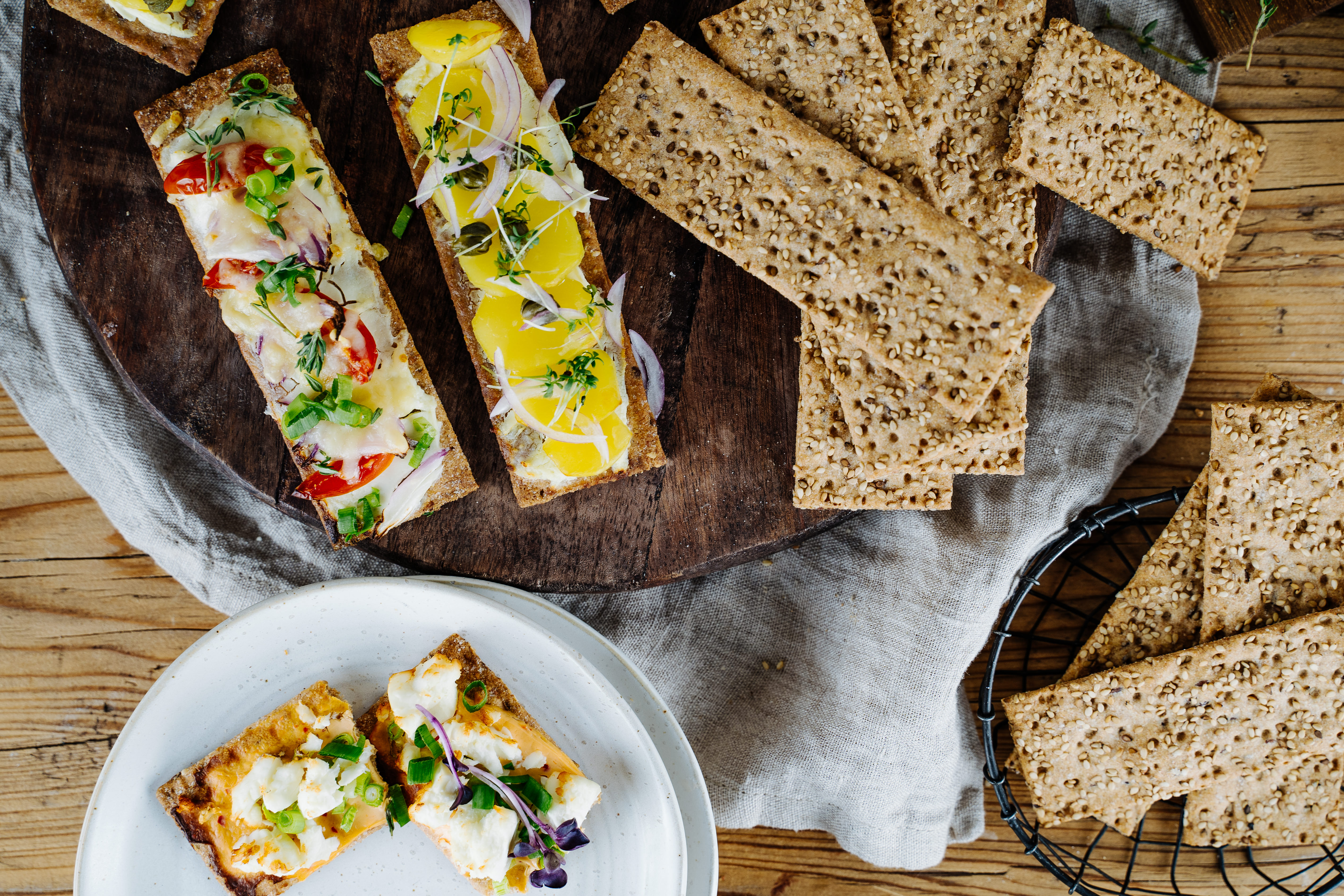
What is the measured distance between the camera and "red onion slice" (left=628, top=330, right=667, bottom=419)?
3.02m

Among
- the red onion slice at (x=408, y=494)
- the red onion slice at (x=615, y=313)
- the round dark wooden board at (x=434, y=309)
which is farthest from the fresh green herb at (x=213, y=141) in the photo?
the red onion slice at (x=615, y=313)

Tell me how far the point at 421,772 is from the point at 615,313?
1.58 m

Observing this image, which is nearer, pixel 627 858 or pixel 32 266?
pixel 627 858

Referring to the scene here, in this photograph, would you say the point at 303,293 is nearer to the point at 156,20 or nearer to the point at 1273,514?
the point at 156,20

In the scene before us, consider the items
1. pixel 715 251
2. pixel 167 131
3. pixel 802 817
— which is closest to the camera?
pixel 167 131

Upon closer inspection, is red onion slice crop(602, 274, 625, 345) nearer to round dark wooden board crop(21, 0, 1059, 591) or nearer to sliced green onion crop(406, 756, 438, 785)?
round dark wooden board crop(21, 0, 1059, 591)

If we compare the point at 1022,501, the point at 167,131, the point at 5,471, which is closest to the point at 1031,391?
the point at 1022,501

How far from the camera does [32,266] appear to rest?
3.15 metres

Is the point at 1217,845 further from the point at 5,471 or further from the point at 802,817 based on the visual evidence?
the point at 5,471

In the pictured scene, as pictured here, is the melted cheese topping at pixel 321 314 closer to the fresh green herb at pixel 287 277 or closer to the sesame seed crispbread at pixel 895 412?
the fresh green herb at pixel 287 277

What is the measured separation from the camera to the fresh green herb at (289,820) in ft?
9.12

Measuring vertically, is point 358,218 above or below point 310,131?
below

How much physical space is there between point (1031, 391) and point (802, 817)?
5.71ft

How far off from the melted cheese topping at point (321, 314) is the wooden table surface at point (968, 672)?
1099 millimetres
